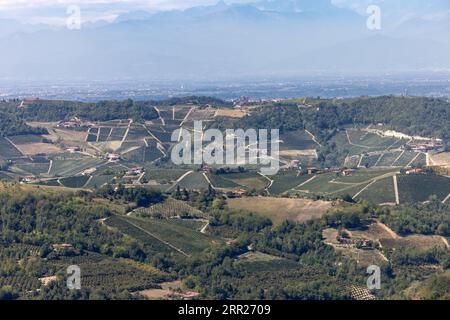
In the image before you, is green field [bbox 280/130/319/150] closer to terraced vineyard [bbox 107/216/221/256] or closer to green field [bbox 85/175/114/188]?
green field [bbox 85/175/114/188]

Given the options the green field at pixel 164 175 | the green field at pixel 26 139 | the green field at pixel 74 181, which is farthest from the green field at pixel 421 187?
the green field at pixel 26 139

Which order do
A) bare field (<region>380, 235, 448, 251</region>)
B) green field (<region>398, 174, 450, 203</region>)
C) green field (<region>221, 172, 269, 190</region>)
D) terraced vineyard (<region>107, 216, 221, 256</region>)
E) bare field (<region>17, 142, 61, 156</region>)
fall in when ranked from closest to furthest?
1. terraced vineyard (<region>107, 216, 221, 256</region>)
2. bare field (<region>380, 235, 448, 251</region>)
3. green field (<region>398, 174, 450, 203</region>)
4. green field (<region>221, 172, 269, 190</region>)
5. bare field (<region>17, 142, 61, 156</region>)

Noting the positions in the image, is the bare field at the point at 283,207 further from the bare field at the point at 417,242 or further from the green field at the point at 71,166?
the green field at the point at 71,166

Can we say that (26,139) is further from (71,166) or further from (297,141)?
(297,141)

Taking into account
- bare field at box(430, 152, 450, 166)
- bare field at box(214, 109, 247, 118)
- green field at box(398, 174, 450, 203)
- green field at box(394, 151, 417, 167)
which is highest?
bare field at box(214, 109, 247, 118)

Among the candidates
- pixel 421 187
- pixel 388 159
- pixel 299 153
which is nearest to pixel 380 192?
pixel 421 187

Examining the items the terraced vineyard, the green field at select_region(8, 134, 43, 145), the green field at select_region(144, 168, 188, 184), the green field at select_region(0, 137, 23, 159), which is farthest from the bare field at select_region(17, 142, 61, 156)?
the terraced vineyard
